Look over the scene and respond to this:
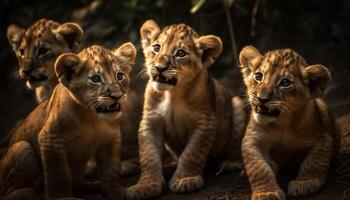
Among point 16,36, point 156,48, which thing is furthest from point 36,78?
point 156,48

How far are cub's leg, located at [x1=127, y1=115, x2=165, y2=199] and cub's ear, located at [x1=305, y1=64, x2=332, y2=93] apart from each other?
1967 millimetres

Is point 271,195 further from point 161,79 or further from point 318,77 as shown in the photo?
point 161,79

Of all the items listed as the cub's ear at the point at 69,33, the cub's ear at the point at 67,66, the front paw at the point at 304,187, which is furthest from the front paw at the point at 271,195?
the cub's ear at the point at 69,33

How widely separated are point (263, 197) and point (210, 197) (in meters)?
0.85

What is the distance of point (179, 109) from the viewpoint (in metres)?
8.64

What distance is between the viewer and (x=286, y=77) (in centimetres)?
758

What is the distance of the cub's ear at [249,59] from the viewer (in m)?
8.02

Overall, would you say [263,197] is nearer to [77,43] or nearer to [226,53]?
[77,43]

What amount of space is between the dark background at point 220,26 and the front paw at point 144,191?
331 cm

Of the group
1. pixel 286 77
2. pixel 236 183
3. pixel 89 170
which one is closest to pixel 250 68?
pixel 286 77

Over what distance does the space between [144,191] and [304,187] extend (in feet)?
5.90

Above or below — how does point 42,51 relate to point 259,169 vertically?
above

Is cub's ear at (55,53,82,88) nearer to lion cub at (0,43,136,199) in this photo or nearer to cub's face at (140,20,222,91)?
lion cub at (0,43,136,199)

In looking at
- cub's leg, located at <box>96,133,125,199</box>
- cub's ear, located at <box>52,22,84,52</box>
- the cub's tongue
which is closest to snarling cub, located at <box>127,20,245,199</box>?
cub's leg, located at <box>96,133,125,199</box>
